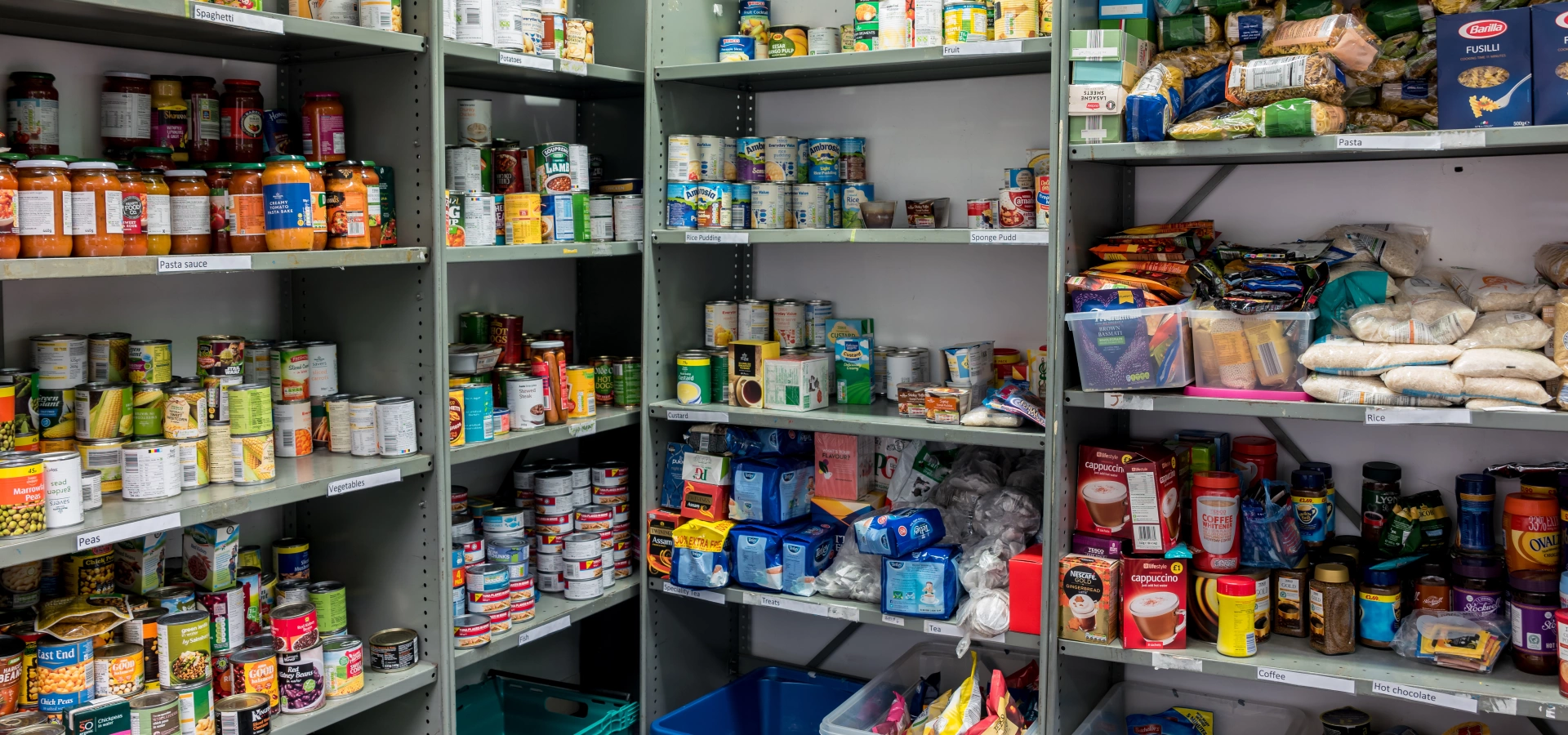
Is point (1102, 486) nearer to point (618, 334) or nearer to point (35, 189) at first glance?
point (618, 334)

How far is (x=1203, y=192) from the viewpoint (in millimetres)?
3184

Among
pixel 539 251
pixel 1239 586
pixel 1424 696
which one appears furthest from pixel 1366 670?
pixel 539 251

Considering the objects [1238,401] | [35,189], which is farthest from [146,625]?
[1238,401]

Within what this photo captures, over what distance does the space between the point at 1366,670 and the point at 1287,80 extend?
1296 millimetres

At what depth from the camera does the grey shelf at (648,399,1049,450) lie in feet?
9.82

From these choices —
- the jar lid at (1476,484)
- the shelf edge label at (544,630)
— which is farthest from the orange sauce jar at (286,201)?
the jar lid at (1476,484)

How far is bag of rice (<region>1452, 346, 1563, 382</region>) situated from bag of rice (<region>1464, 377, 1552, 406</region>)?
0.4 inches

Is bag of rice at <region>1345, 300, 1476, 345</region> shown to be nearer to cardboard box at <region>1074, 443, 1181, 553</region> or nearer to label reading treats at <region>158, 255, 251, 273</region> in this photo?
cardboard box at <region>1074, 443, 1181, 553</region>

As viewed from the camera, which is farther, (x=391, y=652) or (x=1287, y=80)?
(x=391, y=652)

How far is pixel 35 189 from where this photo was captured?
2.10 meters

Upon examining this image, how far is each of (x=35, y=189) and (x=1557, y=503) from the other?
3125mm

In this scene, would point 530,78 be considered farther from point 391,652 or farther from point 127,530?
point 127,530

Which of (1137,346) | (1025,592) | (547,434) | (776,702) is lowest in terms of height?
(776,702)

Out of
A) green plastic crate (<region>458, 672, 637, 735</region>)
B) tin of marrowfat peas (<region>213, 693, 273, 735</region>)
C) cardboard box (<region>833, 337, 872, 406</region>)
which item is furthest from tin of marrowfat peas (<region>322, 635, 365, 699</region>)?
cardboard box (<region>833, 337, 872, 406</region>)
